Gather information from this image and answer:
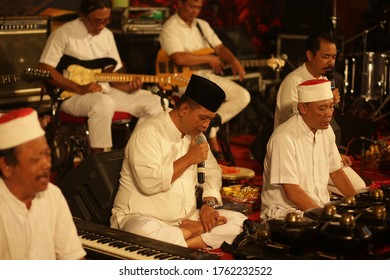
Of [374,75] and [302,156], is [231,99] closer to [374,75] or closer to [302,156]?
[374,75]

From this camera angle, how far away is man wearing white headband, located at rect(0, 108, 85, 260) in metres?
3.59

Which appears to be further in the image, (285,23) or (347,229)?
(285,23)

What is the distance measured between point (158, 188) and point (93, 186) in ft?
1.54

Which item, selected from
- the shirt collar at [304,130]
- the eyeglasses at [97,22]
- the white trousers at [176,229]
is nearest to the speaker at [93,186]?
the white trousers at [176,229]

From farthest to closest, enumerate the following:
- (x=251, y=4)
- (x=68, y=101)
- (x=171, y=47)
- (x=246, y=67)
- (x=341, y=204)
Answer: (x=251, y=4) → (x=246, y=67) → (x=171, y=47) → (x=68, y=101) → (x=341, y=204)

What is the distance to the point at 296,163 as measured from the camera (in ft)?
17.4

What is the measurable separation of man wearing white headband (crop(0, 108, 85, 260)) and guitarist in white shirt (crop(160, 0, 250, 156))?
3.89 m

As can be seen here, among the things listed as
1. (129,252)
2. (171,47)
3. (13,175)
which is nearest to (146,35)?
(171,47)

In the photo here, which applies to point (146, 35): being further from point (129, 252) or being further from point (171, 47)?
point (129, 252)

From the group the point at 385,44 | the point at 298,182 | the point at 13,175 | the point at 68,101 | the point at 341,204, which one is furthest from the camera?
the point at 385,44

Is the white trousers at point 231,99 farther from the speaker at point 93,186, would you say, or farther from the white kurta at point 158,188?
the speaker at point 93,186

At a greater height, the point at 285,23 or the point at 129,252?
the point at 285,23
